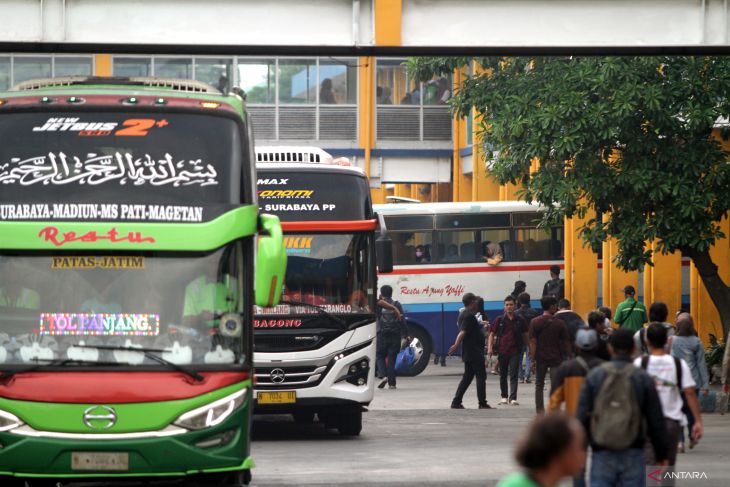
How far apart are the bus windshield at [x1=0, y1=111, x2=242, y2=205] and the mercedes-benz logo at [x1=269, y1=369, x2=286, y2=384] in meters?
5.89

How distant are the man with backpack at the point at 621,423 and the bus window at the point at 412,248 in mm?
22809

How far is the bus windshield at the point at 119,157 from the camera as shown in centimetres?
1113

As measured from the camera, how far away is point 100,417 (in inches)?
410

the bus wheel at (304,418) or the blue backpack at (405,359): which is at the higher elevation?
the bus wheel at (304,418)

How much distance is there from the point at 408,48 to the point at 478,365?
27.4 feet

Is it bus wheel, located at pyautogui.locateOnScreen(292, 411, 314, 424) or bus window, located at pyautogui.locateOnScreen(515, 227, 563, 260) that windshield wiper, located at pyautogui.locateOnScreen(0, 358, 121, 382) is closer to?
bus wheel, located at pyautogui.locateOnScreen(292, 411, 314, 424)

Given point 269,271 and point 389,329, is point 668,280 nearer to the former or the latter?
point 389,329

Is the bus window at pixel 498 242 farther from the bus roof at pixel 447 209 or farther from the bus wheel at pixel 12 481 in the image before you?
the bus wheel at pixel 12 481

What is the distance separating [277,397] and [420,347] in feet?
46.2

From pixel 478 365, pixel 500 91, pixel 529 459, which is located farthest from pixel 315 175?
pixel 529 459

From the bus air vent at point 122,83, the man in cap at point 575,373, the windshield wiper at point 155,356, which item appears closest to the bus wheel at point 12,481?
the windshield wiper at point 155,356

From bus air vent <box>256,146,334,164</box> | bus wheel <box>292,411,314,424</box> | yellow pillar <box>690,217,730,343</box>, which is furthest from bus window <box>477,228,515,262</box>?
bus air vent <box>256,146,334,164</box>

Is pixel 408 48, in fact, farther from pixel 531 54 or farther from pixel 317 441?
pixel 317 441

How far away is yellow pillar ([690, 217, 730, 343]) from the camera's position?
29.9 metres
